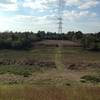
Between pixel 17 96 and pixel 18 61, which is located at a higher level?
pixel 17 96

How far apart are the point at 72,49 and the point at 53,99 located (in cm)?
5850

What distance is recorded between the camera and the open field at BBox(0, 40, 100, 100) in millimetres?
6816

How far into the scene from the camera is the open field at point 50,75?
22.4ft

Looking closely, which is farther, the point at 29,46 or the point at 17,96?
the point at 29,46

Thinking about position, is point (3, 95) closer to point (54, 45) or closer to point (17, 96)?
point (17, 96)

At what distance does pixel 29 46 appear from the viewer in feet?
218

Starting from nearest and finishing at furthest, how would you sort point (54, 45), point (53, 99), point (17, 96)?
point (53, 99) < point (17, 96) < point (54, 45)

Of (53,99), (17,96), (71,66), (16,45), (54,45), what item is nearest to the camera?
(53,99)

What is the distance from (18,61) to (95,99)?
3929 centimetres

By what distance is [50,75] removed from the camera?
30109mm

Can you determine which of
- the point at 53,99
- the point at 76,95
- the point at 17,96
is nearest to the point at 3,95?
the point at 17,96

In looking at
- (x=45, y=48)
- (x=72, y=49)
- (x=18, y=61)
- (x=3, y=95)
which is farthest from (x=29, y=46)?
(x=3, y=95)

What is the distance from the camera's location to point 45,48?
65.2 m

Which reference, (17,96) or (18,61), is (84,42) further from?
(17,96)
